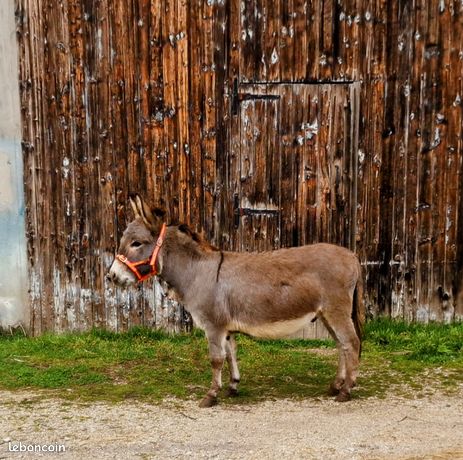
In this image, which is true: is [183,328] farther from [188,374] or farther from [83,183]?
[83,183]

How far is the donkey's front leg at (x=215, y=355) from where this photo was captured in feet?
19.6

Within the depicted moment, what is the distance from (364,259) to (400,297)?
0.63m

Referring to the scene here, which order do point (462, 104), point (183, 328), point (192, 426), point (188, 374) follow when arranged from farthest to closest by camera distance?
1. point (183, 328)
2. point (462, 104)
3. point (188, 374)
4. point (192, 426)

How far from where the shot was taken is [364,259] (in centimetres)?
790

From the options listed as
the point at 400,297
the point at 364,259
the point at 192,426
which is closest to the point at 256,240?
the point at 364,259

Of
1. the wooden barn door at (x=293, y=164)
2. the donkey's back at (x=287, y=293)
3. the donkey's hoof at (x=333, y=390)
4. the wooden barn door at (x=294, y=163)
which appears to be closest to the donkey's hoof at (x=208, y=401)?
the donkey's back at (x=287, y=293)

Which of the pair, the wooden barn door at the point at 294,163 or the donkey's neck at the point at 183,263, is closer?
the donkey's neck at the point at 183,263

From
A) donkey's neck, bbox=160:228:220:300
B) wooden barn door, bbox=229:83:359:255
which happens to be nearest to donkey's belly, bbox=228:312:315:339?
donkey's neck, bbox=160:228:220:300

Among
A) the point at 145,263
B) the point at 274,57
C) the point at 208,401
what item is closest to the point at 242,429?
the point at 208,401

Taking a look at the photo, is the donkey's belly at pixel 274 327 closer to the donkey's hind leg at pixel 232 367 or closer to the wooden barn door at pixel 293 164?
the donkey's hind leg at pixel 232 367

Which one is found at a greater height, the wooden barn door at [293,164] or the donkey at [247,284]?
the wooden barn door at [293,164]

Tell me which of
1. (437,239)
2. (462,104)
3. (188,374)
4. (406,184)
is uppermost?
(462,104)

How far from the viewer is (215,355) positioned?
19.6ft

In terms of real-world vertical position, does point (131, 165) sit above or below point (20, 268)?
above
